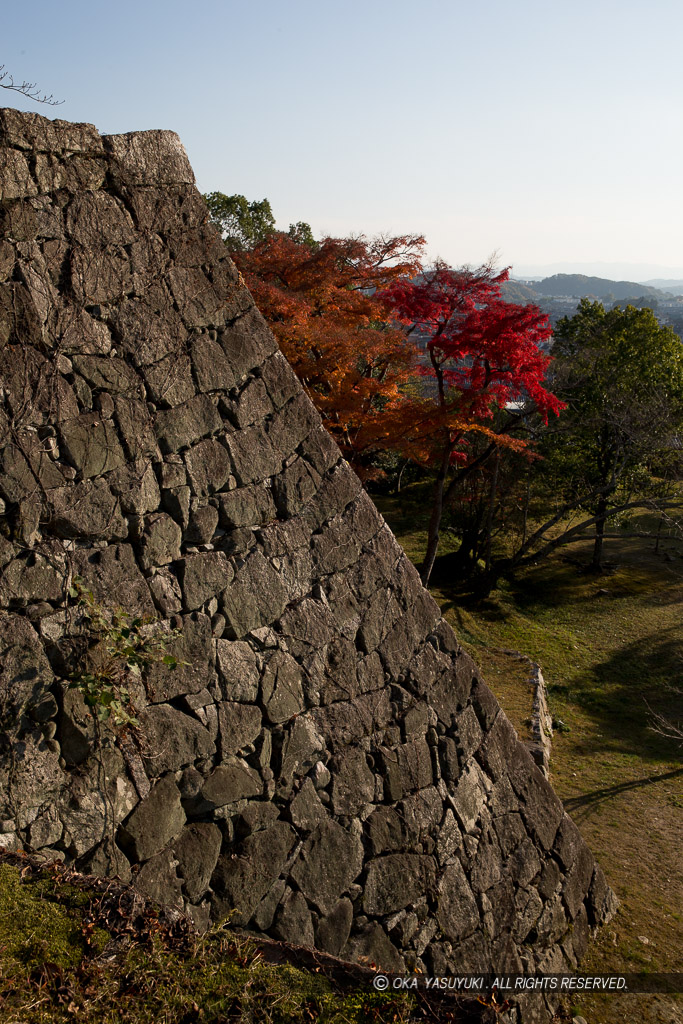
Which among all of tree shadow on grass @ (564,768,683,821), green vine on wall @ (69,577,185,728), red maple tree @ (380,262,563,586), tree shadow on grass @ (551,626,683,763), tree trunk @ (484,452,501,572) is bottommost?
tree shadow on grass @ (551,626,683,763)

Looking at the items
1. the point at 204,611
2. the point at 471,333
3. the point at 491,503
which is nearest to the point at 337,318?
the point at 471,333

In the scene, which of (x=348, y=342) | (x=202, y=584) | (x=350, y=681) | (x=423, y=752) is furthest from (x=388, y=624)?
(x=348, y=342)

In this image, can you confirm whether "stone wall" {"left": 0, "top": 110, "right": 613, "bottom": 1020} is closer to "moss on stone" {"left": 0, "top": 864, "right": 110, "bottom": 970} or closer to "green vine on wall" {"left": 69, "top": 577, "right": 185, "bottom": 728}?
"green vine on wall" {"left": 69, "top": 577, "right": 185, "bottom": 728}

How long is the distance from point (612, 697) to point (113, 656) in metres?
13.6

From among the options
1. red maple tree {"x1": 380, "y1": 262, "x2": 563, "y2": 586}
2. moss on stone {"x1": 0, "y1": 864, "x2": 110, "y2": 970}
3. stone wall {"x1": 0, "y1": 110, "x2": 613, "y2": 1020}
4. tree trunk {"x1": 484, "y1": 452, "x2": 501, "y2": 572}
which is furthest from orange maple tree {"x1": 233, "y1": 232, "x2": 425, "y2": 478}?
moss on stone {"x1": 0, "y1": 864, "x2": 110, "y2": 970}

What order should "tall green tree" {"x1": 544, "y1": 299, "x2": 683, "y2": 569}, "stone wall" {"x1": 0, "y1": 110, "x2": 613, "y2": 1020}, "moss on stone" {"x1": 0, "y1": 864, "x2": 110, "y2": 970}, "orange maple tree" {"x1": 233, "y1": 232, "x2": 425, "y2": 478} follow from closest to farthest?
"moss on stone" {"x1": 0, "y1": 864, "x2": 110, "y2": 970}
"stone wall" {"x1": 0, "y1": 110, "x2": 613, "y2": 1020}
"orange maple tree" {"x1": 233, "y1": 232, "x2": 425, "y2": 478}
"tall green tree" {"x1": 544, "y1": 299, "x2": 683, "y2": 569}

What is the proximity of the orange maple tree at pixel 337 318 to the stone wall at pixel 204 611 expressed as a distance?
660 centimetres

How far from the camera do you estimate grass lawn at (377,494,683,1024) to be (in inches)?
315

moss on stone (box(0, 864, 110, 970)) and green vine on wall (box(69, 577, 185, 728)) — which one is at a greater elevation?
green vine on wall (box(69, 577, 185, 728))

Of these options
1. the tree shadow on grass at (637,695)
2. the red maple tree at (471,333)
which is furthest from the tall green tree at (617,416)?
the red maple tree at (471,333)

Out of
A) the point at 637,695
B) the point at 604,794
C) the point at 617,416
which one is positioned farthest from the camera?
the point at 617,416

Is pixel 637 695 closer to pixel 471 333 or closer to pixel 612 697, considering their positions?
pixel 612 697

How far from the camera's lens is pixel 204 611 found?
16.3 feet

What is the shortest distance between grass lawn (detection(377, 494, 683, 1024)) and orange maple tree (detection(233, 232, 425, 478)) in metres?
5.92
